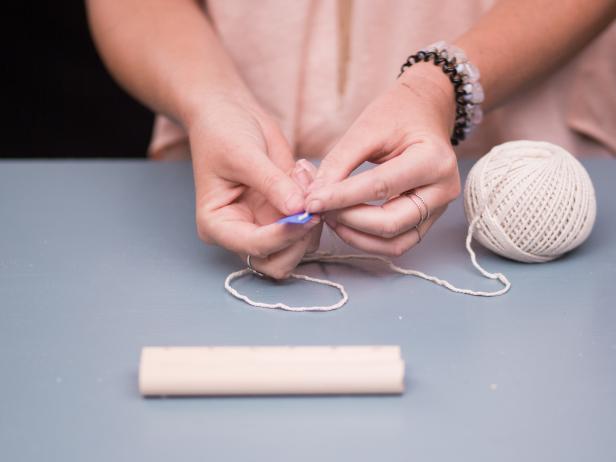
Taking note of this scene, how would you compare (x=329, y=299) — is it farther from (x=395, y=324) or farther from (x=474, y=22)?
(x=474, y=22)

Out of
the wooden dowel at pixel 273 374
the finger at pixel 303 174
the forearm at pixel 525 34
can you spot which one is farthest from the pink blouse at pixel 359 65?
the wooden dowel at pixel 273 374

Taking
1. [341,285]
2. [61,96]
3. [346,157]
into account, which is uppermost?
[346,157]

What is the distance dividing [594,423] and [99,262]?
18.1 inches

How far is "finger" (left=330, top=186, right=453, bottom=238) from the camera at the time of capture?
2.30 feet

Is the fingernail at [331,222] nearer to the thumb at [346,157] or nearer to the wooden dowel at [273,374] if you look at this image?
the thumb at [346,157]

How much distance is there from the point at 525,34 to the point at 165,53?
41 cm

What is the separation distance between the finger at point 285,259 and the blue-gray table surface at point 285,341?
17 mm

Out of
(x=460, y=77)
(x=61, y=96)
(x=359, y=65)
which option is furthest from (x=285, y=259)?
(x=61, y=96)

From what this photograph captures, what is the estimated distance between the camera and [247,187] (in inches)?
30.4

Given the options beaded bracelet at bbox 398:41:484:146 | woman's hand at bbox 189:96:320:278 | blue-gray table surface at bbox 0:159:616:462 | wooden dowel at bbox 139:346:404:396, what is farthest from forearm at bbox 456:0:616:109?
wooden dowel at bbox 139:346:404:396

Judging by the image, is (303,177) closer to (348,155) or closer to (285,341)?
(348,155)

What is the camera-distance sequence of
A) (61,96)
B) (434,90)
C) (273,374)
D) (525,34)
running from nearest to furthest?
(273,374)
(434,90)
(525,34)
(61,96)

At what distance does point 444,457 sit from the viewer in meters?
0.51

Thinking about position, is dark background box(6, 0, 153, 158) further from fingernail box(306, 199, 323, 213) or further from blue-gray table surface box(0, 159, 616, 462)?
fingernail box(306, 199, 323, 213)
